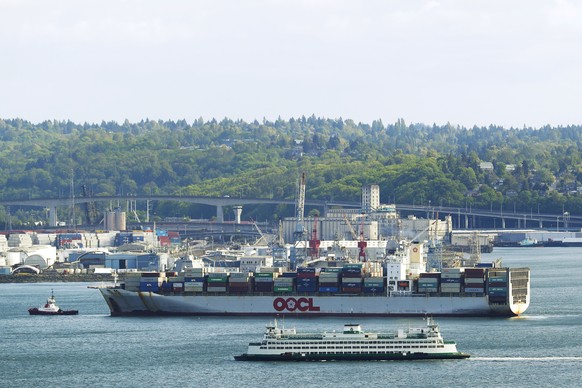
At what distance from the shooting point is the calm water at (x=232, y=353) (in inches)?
2297

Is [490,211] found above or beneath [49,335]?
above

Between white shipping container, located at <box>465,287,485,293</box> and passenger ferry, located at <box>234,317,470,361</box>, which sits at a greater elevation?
white shipping container, located at <box>465,287,485,293</box>

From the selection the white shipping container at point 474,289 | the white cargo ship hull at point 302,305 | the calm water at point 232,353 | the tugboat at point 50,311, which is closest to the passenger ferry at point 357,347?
the calm water at point 232,353

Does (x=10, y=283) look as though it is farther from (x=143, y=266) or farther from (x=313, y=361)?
(x=313, y=361)

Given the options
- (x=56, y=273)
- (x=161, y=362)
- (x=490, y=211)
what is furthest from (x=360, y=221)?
(x=161, y=362)

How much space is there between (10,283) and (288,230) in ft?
170

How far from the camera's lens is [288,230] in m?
168

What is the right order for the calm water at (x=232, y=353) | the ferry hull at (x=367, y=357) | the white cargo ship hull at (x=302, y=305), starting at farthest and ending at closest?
1. the white cargo ship hull at (x=302, y=305)
2. the ferry hull at (x=367, y=357)
3. the calm water at (x=232, y=353)

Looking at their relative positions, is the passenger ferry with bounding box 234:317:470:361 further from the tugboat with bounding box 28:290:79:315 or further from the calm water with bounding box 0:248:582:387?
the tugboat with bounding box 28:290:79:315

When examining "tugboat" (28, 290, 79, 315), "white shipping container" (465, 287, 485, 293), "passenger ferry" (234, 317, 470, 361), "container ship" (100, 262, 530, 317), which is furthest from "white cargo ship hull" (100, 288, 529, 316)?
"passenger ferry" (234, 317, 470, 361)

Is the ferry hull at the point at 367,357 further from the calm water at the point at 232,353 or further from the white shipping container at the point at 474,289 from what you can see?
the white shipping container at the point at 474,289

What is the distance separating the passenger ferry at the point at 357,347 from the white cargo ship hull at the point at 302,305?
54.6 ft

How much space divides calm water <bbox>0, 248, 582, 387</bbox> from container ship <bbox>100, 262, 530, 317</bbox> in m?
1.34

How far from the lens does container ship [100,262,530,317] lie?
79000 mm
